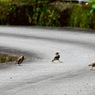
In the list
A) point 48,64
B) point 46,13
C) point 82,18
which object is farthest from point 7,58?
point 46,13

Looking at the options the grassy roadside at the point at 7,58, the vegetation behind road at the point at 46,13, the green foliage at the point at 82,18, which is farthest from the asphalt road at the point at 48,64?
the vegetation behind road at the point at 46,13

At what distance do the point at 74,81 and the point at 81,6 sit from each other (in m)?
13.3

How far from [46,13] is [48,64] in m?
11.6

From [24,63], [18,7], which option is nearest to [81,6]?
[18,7]

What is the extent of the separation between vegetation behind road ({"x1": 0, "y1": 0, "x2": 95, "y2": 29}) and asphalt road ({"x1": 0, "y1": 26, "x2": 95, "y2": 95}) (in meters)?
1.31

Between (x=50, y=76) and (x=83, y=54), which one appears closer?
(x=50, y=76)

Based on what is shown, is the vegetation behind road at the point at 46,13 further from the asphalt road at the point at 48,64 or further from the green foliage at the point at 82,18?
the asphalt road at the point at 48,64

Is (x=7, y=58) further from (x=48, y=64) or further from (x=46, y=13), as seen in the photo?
(x=46, y=13)

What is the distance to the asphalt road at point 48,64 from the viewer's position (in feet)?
36.0

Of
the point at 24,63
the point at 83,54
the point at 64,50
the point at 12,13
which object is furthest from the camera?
the point at 12,13

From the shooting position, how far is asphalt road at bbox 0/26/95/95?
1096 cm

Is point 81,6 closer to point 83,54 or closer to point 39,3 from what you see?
point 39,3

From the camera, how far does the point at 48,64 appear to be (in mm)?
14422

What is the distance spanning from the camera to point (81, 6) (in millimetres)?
24641
